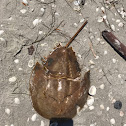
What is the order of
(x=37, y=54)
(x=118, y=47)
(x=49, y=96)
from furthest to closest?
1. (x=118, y=47)
2. (x=37, y=54)
3. (x=49, y=96)

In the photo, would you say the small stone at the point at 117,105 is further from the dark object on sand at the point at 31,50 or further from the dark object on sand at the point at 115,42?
the dark object on sand at the point at 31,50

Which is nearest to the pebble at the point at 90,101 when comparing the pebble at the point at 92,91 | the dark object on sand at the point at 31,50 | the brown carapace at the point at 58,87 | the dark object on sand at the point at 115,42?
the pebble at the point at 92,91

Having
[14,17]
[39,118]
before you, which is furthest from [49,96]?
[14,17]

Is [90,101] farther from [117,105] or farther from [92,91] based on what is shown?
[117,105]

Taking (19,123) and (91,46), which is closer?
(19,123)

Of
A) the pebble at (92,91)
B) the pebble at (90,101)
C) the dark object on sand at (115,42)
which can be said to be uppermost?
the dark object on sand at (115,42)

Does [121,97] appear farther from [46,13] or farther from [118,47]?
[46,13]

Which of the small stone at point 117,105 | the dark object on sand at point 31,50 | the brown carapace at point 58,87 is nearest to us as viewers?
the brown carapace at point 58,87

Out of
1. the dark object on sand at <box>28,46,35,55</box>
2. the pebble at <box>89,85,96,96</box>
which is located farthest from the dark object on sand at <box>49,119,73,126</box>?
the dark object on sand at <box>28,46,35,55</box>
